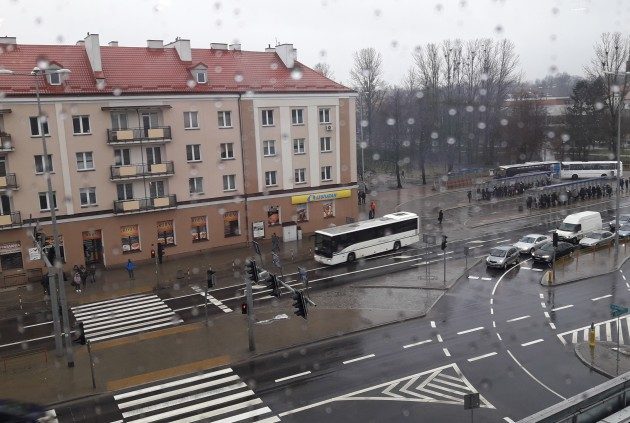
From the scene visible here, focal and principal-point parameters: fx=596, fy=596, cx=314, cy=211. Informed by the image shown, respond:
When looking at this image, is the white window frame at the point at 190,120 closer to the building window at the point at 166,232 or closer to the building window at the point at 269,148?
the building window at the point at 269,148

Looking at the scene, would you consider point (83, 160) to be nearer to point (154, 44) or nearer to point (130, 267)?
point (130, 267)

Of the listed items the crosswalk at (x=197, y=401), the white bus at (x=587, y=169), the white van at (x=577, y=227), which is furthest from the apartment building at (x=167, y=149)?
the white bus at (x=587, y=169)

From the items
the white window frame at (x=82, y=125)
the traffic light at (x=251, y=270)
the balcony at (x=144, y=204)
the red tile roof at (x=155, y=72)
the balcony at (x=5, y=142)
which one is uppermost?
the red tile roof at (x=155, y=72)

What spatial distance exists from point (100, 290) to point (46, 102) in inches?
383

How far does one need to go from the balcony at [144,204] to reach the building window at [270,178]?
19.4ft

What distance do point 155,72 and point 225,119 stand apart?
15.4 ft

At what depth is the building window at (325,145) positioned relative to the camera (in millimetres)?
38006

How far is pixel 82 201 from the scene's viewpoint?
31.2 meters

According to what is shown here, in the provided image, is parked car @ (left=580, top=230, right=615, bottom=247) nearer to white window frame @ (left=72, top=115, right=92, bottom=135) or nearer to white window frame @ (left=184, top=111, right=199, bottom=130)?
white window frame @ (left=184, top=111, right=199, bottom=130)

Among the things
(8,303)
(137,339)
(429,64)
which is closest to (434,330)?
(137,339)

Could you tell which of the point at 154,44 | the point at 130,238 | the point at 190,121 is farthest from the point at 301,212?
the point at 154,44

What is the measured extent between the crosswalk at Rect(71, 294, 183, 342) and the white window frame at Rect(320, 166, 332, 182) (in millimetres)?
15255

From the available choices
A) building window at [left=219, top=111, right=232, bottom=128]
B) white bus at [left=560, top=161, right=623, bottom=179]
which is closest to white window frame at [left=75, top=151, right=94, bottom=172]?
building window at [left=219, top=111, right=232, bottom=128]

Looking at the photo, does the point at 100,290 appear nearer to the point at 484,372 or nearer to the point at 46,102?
the point at 46,102
